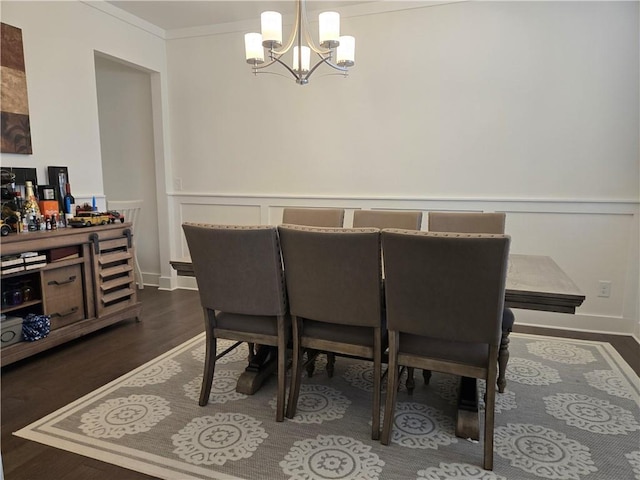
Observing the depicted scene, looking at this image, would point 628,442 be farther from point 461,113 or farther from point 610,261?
point 461,113

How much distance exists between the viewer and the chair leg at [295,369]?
1961 mm

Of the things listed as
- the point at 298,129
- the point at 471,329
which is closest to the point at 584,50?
the point at 298,129

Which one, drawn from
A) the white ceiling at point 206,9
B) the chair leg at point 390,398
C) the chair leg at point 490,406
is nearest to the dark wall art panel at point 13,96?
the white ceiling at point 206,9

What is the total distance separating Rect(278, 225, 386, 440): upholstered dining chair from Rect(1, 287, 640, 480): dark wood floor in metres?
0.92

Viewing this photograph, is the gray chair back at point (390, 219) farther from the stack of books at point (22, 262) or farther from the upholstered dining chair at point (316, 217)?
the stack of books at point (22, 262)

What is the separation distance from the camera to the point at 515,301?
166cm

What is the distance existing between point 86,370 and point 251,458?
1.41 metres

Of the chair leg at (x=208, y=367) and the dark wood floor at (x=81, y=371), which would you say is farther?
the chair leg at (x=208, y=367)

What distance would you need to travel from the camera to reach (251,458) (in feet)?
5.62

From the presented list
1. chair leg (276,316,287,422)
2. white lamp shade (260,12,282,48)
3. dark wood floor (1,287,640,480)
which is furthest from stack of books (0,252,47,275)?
white lamp shade (260,12,282,48)

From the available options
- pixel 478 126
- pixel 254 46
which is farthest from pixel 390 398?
pixel 478 126

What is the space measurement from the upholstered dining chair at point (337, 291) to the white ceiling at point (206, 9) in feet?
8.63

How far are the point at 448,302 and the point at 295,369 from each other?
832mm

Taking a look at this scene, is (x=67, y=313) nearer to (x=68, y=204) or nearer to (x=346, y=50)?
(x=68, y=204)
